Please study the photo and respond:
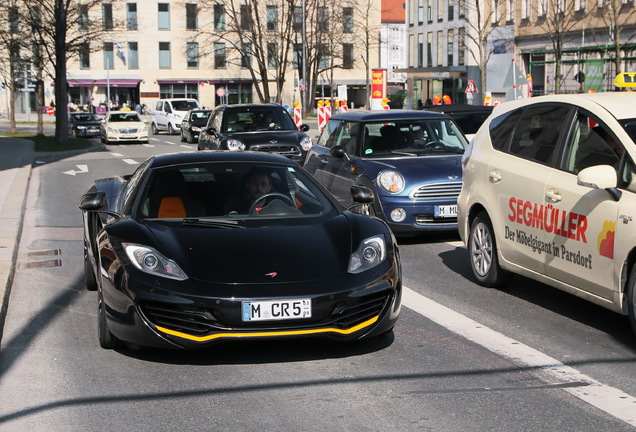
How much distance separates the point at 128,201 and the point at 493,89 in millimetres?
61915

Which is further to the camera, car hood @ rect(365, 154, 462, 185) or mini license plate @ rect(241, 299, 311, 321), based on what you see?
car hood @ rect(365, 154, 462, 185)

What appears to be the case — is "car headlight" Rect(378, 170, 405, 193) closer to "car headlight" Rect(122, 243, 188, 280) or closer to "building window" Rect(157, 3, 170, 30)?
"car headlight" Rect(122, 243, 188, 280)

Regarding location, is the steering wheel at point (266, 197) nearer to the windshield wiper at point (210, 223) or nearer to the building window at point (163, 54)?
the windshield wiper at point (210, 223)

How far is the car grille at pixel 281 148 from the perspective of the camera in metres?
20.5

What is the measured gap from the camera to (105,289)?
6.32m

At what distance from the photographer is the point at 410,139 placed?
12617mm

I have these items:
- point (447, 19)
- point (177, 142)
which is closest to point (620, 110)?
point (177, 142)

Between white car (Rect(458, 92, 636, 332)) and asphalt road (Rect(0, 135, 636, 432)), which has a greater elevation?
white car (Rect(458, 92, 636, 332))

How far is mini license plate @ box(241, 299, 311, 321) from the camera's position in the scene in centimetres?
580

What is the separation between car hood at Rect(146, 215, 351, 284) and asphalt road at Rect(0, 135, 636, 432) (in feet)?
1.89

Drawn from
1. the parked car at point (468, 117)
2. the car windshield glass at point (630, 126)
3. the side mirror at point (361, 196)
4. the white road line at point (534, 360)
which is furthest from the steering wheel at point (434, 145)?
the car windshield glass at point (630, 126)

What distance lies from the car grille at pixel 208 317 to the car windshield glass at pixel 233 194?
1.01 metres

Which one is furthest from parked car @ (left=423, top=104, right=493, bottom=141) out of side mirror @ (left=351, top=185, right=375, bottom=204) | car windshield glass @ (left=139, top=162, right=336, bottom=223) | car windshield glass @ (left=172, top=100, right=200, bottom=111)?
car windshield glass @ (left=172, top=100, right=200, bottom=111)

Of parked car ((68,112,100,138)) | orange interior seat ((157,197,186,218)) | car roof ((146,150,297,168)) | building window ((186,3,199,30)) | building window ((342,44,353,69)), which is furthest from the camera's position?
building window ((186,3,199,30))
